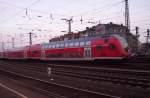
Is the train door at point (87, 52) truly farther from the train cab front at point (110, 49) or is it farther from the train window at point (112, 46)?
the train window at point (112, 46)

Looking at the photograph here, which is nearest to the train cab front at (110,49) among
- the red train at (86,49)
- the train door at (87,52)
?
the red train at (86,49)

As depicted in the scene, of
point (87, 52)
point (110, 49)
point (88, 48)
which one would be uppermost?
point (88, 48)

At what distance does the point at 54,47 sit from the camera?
38000 mm

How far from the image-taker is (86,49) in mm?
29484

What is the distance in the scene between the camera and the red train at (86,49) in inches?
1001

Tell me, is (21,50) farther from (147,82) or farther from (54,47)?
(147,82)

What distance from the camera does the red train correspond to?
25.4 meters

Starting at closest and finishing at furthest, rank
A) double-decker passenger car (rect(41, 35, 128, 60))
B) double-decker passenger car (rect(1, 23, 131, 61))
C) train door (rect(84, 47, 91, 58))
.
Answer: double-decker passenger car (rect(41, 35, 128, 60)) < double-decker passenger car (rect(1, 23, 131, 61)) < train door (rect(84, 47, 91, 58))

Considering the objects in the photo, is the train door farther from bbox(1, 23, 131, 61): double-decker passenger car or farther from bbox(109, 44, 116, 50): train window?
bbox(109, 44, 116, 50): train window

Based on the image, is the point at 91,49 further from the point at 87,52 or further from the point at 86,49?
the point at 86,49

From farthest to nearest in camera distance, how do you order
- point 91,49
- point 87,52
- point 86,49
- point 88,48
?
point 86,49, point 87,52, point 88,48, point 91,49

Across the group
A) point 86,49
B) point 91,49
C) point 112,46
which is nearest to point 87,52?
point 86,49

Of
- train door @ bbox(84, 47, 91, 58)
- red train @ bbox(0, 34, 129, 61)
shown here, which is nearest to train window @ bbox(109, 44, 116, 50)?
red train @ bbox(0, 34, 129, 61)

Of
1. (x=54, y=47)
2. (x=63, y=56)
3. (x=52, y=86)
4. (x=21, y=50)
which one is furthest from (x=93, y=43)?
(x=21, y=50)
